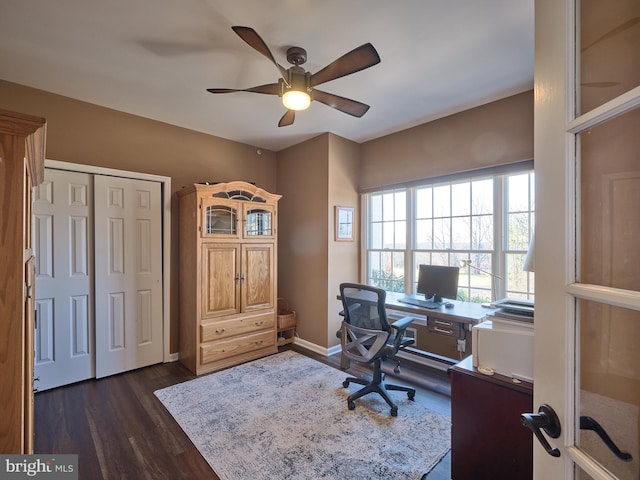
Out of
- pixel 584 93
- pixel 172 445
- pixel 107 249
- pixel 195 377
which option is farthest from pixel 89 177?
pixel 584 93

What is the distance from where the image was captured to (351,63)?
1.73m

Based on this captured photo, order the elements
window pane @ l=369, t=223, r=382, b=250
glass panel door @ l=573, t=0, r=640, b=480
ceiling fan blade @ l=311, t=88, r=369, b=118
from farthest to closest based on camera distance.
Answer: window pane @ l=369, t=223, r=382, b=250 → ceiling fan blade @ l=311, t=88, r=369, b=118 → glass panel door @ l=573, t=0, r=640, b=480

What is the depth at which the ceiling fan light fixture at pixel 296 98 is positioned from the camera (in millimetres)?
1985

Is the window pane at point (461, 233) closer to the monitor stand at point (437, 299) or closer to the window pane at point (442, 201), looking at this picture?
the window pane at point (442, 201)

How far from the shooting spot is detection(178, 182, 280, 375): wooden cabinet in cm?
312

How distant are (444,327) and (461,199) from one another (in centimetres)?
140

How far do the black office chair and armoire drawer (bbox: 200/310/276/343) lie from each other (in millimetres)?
1305

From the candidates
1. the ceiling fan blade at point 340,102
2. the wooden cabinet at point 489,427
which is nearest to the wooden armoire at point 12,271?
the ceiling fan blade at point 340,102

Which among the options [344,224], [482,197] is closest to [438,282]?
[482,197]

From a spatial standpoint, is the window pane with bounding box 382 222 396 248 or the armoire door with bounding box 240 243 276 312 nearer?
the armoire door with bounding box 240 243 276 312

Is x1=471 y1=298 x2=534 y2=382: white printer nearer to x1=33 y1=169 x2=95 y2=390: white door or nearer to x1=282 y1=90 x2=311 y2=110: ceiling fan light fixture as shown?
x1=282 y1=90 x2=311 y2=110: ceiling fan light fixture

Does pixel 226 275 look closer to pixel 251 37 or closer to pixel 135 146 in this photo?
pixel 135 146

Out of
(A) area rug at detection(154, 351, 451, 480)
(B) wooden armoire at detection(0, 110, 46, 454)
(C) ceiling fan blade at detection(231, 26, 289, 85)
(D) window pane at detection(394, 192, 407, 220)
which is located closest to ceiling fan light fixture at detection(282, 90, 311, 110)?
(C) ceiling fan blade at detection(231, 26, 289, 85)

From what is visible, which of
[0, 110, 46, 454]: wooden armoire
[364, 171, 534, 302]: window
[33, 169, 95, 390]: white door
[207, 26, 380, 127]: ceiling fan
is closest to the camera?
[0, 110, 46, 454]: wooden armoire
